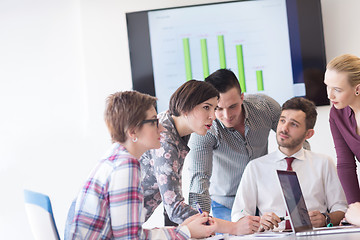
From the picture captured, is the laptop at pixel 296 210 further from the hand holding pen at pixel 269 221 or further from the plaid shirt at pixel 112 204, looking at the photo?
the plaid shirt at pixel 112 204

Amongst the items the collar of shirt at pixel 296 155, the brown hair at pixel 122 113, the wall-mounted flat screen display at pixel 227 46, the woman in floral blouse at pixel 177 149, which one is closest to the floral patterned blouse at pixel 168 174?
the woman in floral blouse at pixel 177 149

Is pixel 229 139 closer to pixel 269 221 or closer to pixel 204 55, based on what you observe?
pixel 269 221

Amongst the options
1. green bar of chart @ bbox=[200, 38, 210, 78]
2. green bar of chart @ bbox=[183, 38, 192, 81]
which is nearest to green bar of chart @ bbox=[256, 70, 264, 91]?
green bar of chart @ bbox=[200, 38, 210, 78]

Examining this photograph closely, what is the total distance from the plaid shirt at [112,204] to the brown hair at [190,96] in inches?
24.9

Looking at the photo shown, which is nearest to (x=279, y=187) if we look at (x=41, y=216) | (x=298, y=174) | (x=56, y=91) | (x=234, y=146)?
(x=298, y=174)

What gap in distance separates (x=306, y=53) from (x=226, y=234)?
6.61ft

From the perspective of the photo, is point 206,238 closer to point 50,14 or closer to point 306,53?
point 306,53

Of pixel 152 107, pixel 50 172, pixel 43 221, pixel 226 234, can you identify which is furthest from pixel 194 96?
pixel 50 172

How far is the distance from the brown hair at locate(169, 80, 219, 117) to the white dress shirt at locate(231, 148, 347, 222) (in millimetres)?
553

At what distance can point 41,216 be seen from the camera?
1522mm

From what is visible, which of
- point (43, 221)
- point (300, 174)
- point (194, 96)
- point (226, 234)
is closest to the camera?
point (43, 221)

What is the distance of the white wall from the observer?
379 centimetres

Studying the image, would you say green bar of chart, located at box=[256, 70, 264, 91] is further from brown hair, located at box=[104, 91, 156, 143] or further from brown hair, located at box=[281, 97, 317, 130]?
brown hair, located at box=[104, 91, 156, 143]

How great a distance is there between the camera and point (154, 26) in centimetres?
373
